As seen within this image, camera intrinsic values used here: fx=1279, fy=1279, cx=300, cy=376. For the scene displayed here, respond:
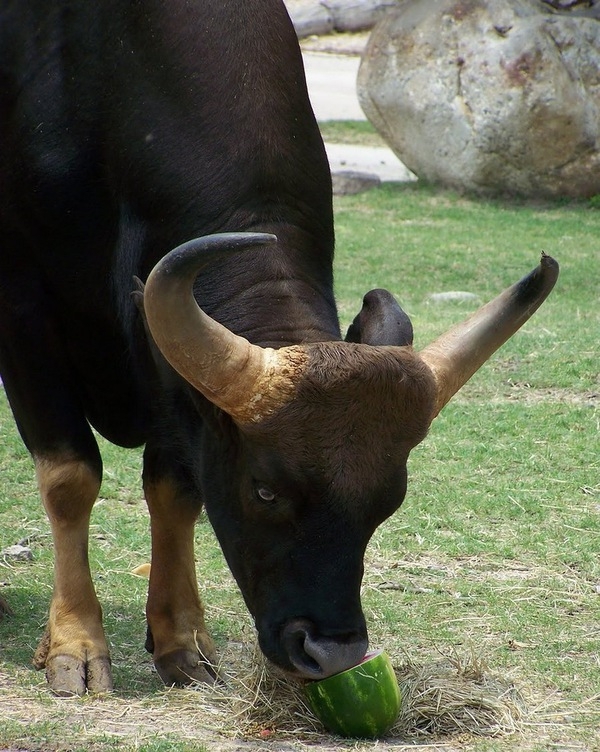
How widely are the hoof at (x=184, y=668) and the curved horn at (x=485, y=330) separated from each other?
4.92 feet

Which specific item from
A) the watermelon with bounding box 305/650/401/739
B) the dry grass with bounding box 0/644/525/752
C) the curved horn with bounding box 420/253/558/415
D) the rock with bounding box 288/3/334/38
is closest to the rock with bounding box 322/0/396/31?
the rock with bounding box 288/3/334/38

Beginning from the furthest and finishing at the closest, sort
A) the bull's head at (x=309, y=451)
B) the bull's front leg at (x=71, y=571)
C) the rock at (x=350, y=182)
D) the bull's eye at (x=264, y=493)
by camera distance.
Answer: the rock at (x=350, y=182)
the bull's front leg at (x=71, y=571)
the bull's eye at (x=264, y=493)
the bull's head at (x=309, y=451)

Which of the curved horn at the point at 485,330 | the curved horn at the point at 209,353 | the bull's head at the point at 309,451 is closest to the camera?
the curved horn at the point at 209,353

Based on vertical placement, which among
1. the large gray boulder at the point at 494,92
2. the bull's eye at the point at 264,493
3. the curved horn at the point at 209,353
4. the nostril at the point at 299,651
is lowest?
the large gray boulder at the point at 494,92

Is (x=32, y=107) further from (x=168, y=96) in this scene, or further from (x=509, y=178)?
(x=509, y=178)

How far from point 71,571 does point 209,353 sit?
1.61 m

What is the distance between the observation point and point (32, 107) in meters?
4.79

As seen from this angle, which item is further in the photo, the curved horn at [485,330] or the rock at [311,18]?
the rock at [311,18]

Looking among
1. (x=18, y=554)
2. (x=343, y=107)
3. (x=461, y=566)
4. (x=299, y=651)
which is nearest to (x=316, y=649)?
(x=299, y=651)

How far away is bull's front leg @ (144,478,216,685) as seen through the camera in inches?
193

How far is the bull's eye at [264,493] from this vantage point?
3.89 metres

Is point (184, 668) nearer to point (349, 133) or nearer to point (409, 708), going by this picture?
point (409, 708)

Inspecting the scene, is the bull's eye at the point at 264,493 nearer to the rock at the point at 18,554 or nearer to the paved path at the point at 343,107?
the rock at the point at 18,554

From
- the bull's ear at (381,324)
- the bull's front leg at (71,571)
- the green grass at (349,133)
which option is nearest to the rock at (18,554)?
the bull's front leg at (71,571)
